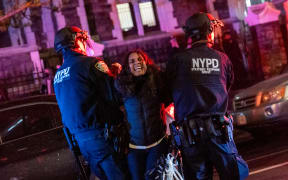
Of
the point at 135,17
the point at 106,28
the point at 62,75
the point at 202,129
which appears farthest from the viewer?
the point at 135,17

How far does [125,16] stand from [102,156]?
37.7 ft

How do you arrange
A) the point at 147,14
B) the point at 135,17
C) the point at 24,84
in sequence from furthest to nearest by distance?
the point at 147,14 → the point at 135,17 → the point at 24,84

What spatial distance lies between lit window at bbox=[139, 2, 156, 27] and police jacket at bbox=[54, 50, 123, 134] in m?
11.4

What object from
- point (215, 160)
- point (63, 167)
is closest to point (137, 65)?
point (215, 160)

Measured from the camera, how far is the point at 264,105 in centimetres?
620

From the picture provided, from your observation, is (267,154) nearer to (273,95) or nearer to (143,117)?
(273,95)

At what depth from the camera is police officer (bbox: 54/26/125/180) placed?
123 inches

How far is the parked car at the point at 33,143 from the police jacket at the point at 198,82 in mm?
2153

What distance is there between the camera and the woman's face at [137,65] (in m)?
3.17

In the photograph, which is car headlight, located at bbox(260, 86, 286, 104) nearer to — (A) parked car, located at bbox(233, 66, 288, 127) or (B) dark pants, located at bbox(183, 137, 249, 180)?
(A) parked car, located at bbox(233, 66, 288, 127)

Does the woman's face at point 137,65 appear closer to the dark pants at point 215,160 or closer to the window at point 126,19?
the dark pants at point 215,160

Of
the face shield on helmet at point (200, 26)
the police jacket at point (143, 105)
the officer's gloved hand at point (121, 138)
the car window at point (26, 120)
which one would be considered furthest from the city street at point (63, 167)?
the face shield on helmet at point (200, 26)

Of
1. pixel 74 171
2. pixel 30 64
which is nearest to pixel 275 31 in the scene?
pixel 30 64

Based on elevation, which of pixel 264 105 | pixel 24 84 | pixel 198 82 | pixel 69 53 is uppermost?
pixel 69 53
